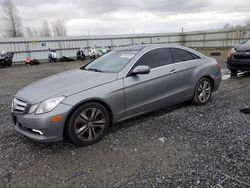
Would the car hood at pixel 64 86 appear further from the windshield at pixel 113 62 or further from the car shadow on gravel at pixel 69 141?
the car shadow on gravel at pixel 69 141

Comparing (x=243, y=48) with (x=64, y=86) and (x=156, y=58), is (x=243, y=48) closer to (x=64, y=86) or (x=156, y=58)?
(x=156, y=58)

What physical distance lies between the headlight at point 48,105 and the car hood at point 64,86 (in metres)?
0.07

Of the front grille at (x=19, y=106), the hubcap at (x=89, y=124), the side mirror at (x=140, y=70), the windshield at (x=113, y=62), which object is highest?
the windshield at (x=113, y=62)

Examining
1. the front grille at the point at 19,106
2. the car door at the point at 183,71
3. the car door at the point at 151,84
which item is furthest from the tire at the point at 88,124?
the car door at the point at 183,71

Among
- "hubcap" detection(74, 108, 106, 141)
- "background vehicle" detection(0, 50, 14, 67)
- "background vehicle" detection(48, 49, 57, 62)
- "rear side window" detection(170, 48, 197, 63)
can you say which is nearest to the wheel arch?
"hubcap" detection(74, 108, 106, 141)

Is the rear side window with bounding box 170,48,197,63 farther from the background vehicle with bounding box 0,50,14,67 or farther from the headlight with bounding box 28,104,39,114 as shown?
the background vehicle with bounding box 0,50,14,67

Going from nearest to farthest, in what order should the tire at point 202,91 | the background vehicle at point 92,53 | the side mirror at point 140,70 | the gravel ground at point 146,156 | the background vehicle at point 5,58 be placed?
the gravel ground at point 146,156, the side mirror at point 140,70, the tire at point 202,91, the background vehicle at point 5,58, the background vehicle at point 92,53

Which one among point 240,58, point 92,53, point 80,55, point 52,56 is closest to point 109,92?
point 240,58

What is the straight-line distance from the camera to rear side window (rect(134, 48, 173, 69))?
358 centimetres

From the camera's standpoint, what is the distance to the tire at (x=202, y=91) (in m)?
4.31

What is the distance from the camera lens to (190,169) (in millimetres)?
2350

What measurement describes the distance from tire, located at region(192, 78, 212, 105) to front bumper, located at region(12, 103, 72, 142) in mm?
2922

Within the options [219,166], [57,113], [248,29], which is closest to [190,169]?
[219,166]

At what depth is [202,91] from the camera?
4410mm
